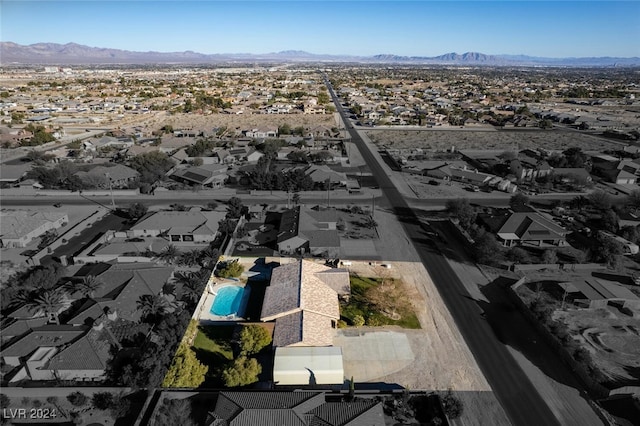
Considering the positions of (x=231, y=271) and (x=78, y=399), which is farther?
(x=231, y=271)

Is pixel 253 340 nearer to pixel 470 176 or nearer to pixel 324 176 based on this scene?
pixel 324 176

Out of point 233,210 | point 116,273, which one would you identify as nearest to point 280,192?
point 233,210

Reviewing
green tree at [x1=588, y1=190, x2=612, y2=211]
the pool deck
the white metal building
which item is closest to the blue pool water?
the pool deck

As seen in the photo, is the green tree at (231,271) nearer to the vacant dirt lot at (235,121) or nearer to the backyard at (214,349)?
the backyard at (214,349)

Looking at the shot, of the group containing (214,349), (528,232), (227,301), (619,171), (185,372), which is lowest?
(214,349)

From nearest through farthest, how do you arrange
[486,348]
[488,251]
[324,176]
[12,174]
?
1. [486,348]
2. [488,251]
3. [324,176]
4. [12,174]

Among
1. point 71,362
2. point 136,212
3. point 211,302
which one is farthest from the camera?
point 136,212

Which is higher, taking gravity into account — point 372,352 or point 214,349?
point 214,349

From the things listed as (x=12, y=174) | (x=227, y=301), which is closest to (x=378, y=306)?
(x=227, y=301)
